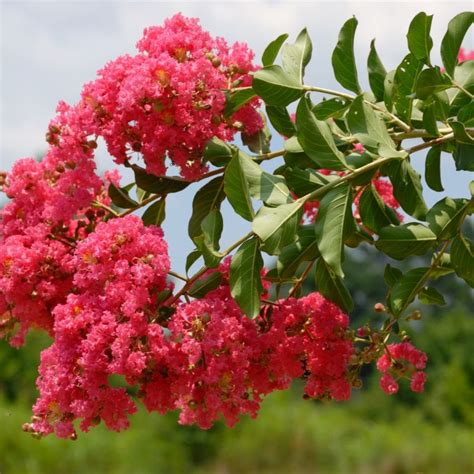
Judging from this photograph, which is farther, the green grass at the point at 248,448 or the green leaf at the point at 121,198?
the green grass at the point at 248,448

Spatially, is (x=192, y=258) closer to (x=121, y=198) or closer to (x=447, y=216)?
(x=121, y=198)

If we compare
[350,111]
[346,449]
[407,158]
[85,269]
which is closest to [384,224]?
[407,158]

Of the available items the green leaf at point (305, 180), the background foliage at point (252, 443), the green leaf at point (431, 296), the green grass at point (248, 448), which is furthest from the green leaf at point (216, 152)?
the green grass at point (248, 448)

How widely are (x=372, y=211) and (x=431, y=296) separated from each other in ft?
1.07

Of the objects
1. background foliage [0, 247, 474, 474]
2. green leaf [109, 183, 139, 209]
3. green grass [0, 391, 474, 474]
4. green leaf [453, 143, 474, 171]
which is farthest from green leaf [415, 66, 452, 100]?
green grass [0, 391, 474, 474]

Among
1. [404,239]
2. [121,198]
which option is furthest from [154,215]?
[404,239]

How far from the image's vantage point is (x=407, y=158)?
6.61 feet

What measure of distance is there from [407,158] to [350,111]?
0.19m

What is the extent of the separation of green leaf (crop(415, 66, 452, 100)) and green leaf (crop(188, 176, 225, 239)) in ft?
1.57

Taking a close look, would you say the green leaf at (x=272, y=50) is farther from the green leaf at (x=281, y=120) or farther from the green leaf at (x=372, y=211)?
the green leaf at (x=372, y=211)

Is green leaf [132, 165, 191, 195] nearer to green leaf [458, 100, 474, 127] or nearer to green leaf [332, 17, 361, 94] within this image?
green leaf [332, 17, 361, 94]

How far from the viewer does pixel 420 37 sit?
2020mm

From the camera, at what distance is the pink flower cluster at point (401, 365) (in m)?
2.23

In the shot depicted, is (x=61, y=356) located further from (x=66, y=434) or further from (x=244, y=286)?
(x=244, y=286)
